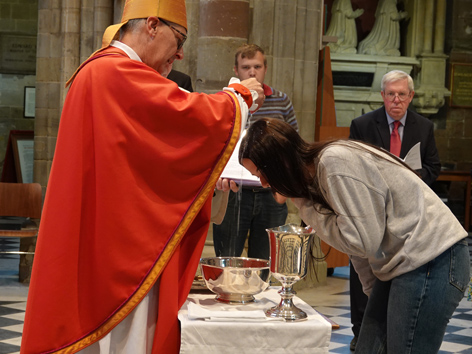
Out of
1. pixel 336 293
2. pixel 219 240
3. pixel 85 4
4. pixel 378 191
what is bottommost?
pixel 336 293

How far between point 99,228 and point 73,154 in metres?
0.27

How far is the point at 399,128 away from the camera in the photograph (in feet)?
14.8

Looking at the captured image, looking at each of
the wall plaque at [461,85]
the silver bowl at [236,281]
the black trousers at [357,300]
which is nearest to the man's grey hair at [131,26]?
the silver bowl at [236,281]

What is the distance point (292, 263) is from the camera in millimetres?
2453

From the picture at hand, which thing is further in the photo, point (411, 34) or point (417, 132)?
point (411, 34)

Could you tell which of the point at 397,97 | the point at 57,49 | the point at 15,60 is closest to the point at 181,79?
the point at 397,97

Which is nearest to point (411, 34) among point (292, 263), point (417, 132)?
point (417, 132)

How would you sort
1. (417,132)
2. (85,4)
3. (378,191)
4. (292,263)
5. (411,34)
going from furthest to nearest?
(411,34) < (85,4) < (417,132) < (292,263) < (378,191)

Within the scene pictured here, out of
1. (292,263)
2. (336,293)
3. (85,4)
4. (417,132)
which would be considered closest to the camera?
(292,263)

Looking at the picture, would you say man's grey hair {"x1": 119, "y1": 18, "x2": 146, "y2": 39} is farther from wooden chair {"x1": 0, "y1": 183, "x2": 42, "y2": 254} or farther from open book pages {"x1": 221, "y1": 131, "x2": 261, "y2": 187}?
wooden chair {"x1": 0, "y1": 183, "x2": 42, "y2": 254}

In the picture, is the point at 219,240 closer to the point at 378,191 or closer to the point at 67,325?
the point at 67,325

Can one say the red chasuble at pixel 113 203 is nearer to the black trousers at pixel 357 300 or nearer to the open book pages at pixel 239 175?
the open book pages at pixel 239 175

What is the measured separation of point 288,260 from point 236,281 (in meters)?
0.21

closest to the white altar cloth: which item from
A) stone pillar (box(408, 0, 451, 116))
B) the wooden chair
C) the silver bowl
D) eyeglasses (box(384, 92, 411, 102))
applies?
the silver bowl
